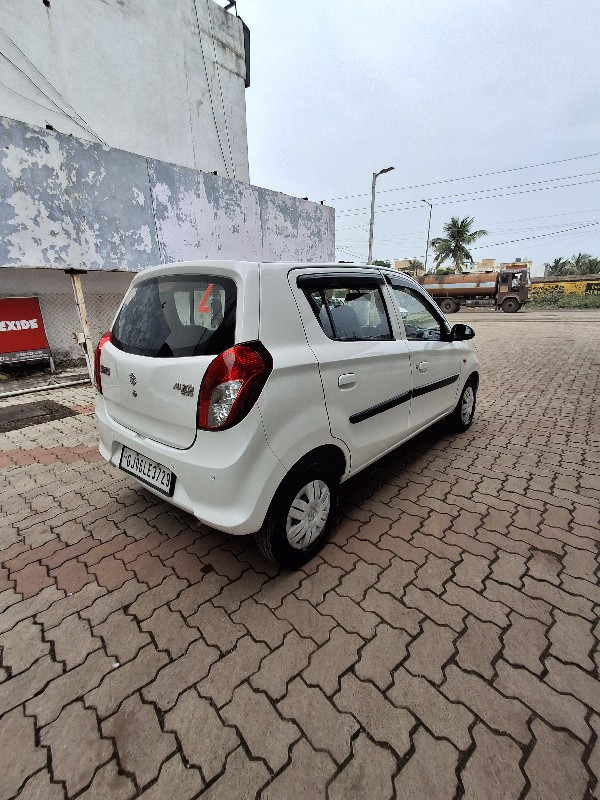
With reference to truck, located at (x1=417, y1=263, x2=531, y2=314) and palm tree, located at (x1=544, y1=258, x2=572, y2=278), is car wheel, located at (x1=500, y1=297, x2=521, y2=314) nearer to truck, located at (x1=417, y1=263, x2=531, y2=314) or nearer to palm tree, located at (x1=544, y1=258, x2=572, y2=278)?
truck, located at (x1=417, y1=263, x2=531, y2=314)

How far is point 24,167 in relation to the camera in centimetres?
536

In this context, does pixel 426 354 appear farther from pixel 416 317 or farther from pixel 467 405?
pixel 467 405

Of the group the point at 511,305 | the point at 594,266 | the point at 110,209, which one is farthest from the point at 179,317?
the point at 594,266

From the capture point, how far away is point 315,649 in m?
1.73

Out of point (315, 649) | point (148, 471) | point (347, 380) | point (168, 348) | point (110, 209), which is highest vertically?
point (110, 209)

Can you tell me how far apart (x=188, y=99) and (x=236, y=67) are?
9.19ft

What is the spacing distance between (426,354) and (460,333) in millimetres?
743

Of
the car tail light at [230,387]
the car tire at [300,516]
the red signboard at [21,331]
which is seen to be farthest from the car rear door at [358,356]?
the red signboard at [21,331]

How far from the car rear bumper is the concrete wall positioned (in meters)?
A: 11.1

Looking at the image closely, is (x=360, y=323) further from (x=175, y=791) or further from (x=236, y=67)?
(x=236, y=67)

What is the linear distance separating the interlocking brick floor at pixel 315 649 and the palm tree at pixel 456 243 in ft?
144

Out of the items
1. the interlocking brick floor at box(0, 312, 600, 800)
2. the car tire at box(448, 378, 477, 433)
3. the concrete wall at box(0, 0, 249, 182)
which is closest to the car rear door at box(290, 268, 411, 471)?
the interlocking brick floor at box(0, 312, 600, 800)

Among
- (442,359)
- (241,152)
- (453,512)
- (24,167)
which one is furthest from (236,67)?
(453,512)

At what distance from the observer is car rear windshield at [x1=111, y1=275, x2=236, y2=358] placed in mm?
1816
